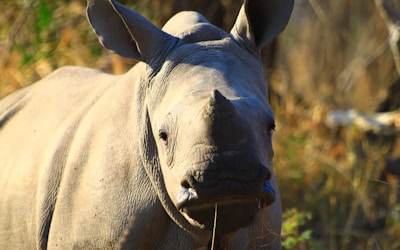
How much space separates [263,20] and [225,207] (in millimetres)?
1250

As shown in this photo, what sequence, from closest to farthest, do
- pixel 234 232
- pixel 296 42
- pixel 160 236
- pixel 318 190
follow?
pixel 234 232 → pixel 160 236 → pixel 318 190 → pixel 296 42

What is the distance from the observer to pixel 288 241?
23.1 ft

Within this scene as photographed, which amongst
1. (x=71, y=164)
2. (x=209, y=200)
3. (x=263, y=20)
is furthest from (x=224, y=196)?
(x=71, y=164)

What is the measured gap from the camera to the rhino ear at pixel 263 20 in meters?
5.32

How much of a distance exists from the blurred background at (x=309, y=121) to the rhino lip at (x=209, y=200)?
8.93ft

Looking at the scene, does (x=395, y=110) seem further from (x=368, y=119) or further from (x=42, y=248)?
(x=42, y=248)

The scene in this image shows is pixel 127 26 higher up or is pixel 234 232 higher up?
pixel 127 26

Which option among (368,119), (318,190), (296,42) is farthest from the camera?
(296,42)

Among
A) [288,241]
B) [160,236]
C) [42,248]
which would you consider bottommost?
[288,241]

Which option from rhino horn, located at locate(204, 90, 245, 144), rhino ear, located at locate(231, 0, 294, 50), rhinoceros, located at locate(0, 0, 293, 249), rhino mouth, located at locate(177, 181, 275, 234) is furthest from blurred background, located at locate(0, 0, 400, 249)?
rhino horn, located at locate(204, 90, 245, 144)

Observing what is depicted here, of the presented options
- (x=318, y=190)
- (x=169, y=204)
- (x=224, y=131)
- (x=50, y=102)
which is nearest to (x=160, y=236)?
(x=169, y=204)

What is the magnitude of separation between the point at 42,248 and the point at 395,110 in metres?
5.61

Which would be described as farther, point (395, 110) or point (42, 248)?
point (395, 110)

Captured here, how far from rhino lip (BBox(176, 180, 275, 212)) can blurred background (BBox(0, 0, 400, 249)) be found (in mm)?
2721
